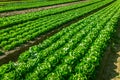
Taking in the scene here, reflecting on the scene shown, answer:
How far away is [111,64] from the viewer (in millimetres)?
17031

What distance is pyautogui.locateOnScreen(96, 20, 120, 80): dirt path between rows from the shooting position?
15.0 m

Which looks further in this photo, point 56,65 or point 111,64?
point 111,64

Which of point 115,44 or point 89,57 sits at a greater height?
point 89,57

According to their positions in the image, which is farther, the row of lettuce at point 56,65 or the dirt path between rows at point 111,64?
the dirt path between rows at point 111,64

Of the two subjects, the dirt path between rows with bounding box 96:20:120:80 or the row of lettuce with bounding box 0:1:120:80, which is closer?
the row of lettuce with bounding box 0:1:120:80

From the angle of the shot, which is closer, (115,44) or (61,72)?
(61,72)

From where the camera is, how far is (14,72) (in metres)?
12.7

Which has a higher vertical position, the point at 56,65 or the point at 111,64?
the point at 56,65

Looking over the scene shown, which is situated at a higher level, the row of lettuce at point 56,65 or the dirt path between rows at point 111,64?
the row of lettuce at point 56,65

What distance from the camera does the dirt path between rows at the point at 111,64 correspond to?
14964 mm

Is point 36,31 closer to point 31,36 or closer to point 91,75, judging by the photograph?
point 31,36

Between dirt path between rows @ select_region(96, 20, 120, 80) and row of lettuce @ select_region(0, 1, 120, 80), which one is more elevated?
row of lettuce @ select_region(0, 1, 120, 80)

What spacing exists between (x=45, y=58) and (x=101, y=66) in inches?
163

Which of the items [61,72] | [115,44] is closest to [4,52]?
[61,72]
